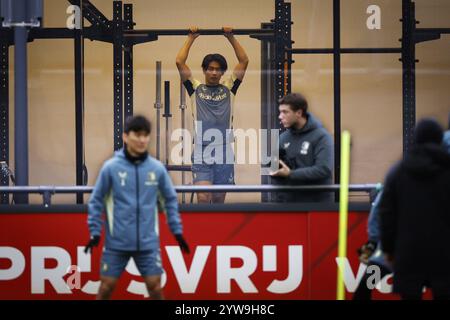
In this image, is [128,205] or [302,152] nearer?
[128,205]

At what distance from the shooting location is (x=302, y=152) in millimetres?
9305

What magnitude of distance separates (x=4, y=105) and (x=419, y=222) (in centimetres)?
556

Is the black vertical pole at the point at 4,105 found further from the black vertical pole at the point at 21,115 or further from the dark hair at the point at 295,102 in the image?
the dark hair at the point at 295,102

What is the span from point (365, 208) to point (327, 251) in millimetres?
464

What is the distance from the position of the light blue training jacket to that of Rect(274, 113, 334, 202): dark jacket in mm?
1386

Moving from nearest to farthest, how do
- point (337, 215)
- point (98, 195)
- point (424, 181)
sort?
point (424, 181) → point (98, 195) → point (337, 215)

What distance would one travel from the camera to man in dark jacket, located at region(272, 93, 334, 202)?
9.22 m

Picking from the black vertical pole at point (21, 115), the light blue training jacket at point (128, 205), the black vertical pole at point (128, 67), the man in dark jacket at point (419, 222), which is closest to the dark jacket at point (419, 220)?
the man in dark jacket at point (419, 222)

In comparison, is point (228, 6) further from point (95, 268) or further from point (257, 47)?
point (95, 268)

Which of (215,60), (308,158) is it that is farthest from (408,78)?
(308,158)

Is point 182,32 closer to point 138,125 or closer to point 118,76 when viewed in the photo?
point 118,76

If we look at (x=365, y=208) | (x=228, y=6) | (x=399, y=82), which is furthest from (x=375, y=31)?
(x=365, y=208)

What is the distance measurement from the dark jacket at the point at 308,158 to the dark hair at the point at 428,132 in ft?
5.29

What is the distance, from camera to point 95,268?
9.34 metres
